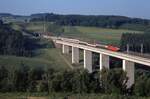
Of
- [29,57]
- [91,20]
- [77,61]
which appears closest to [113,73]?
[77,61]

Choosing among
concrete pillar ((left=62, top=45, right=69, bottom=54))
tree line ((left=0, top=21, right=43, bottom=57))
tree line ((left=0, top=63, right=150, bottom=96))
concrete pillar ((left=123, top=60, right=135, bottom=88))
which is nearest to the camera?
tree line ((left=0, top=63, right=150, bottom=96))

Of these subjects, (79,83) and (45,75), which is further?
(45,75)

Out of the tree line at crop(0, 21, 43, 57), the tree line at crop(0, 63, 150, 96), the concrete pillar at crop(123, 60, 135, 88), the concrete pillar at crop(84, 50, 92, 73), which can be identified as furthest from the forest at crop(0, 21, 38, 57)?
the tree line at crop(0, 63, 150, 96)

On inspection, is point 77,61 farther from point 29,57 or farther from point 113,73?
point 113,73

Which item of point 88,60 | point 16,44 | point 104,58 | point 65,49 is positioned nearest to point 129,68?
point 104,58

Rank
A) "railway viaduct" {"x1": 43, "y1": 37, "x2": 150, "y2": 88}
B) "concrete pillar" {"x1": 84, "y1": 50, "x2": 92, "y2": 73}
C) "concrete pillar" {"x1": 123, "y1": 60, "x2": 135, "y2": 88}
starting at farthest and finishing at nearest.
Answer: "concrete pillar" {"x1": 84, "y1": 50, "x2": 92, "y2": 73}
"concrete pillar" {"x1": 123, "y1": 60, "x2": 135, "y2": 88}
"railway viaduct" {"x1": 43, "y1": 37, "x2": 150, "y2": 88}

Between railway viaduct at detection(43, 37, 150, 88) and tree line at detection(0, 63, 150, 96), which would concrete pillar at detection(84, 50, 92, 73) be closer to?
railway viaduct at detection(43, 37, 150, 88)

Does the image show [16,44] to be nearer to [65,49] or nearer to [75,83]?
[65,49]

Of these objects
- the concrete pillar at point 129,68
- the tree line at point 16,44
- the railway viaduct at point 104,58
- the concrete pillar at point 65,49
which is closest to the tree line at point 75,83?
the railway viaduct at point 104,58

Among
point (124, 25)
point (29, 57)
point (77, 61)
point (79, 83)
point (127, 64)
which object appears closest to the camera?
point (79, 83)

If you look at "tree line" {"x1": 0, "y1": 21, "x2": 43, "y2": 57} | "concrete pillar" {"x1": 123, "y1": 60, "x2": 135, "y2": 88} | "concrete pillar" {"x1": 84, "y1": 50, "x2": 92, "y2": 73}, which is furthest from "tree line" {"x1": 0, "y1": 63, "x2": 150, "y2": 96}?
"tree line" {"x1": 0, "y1": 21, "x2": 43, "y2": 57}

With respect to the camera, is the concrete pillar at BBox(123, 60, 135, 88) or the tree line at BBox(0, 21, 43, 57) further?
the tree line at BBox(0, 21, 43, 57)
